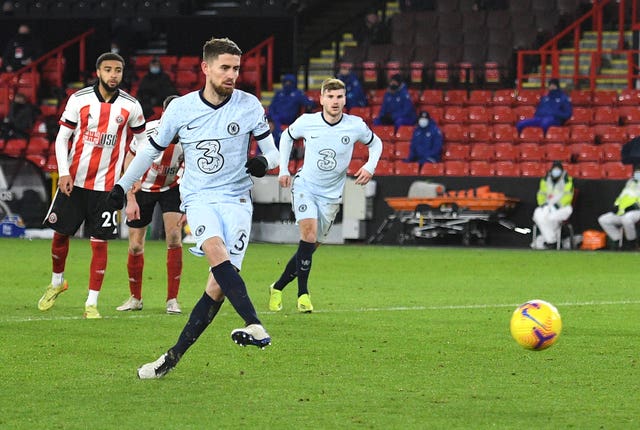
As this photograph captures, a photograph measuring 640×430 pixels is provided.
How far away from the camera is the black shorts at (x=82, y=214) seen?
38.0 ft

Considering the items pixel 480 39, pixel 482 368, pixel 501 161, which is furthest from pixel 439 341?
pixel 480 39

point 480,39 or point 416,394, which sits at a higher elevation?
point 480,39

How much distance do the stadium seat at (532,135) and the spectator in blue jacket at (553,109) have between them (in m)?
0.11

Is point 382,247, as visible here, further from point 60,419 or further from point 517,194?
point 60,419

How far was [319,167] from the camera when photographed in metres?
12.9

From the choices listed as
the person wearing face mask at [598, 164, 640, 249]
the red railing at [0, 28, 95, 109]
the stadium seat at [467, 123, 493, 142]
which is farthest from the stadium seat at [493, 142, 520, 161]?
the red railing at [0, 28, 95, 109]

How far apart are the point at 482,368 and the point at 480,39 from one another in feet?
75.6

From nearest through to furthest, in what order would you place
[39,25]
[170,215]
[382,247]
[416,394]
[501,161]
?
1. [416,394]
2. [170,215]
3. [382,247]
4. [501,161]
5. [39,25]

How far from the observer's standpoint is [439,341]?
401 inches

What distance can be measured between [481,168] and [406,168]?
146cm

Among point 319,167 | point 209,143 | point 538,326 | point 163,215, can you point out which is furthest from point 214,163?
point 319,167

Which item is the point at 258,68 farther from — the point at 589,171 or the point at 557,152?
the point at 589,171

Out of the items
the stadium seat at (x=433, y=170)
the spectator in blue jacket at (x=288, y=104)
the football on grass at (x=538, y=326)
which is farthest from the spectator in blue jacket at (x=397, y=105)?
the football on grass at (x=538, y=326)

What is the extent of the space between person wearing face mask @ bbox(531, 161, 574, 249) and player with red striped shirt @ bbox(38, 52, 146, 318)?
1386 cm
